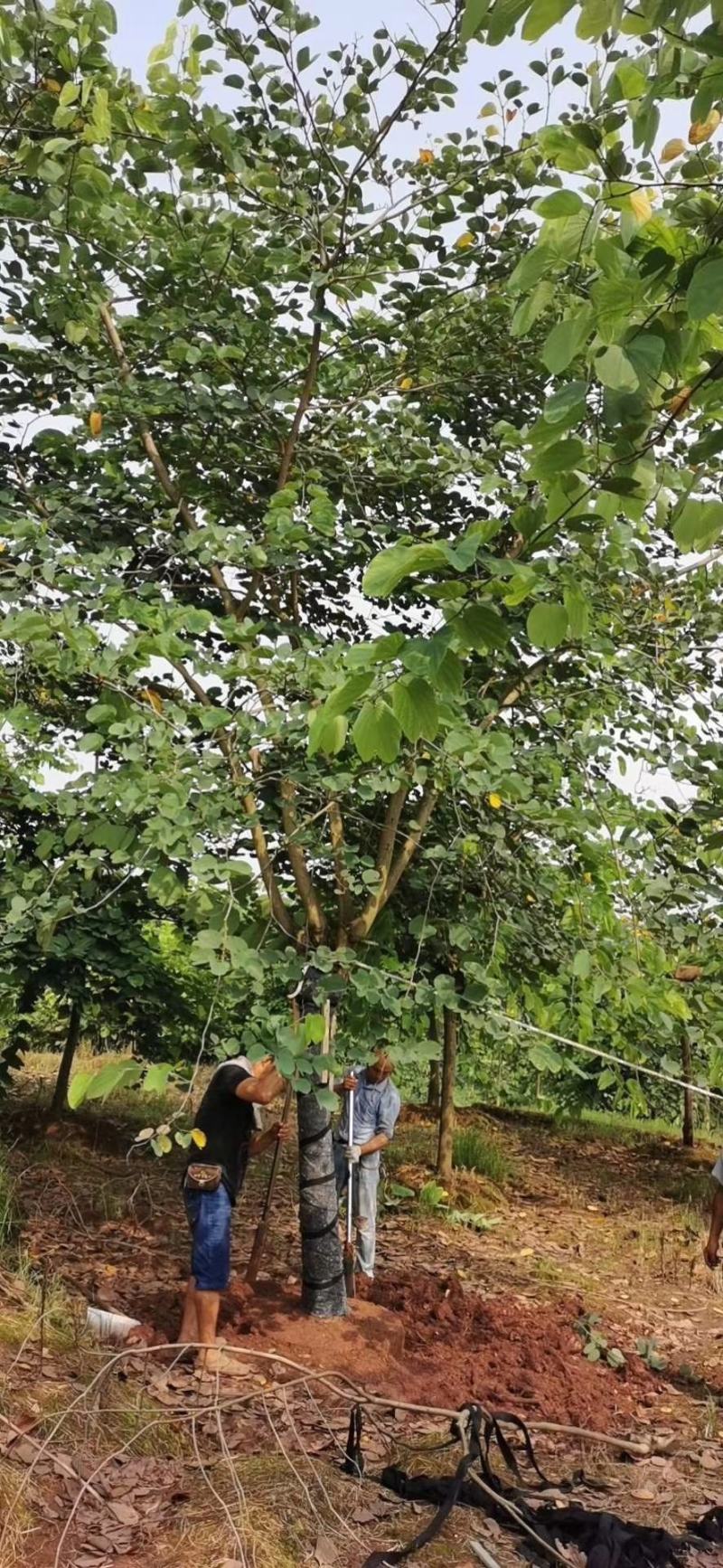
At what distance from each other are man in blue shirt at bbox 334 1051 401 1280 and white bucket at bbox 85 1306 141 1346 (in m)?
1.77

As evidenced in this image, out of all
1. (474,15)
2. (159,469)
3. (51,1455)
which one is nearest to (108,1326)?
(51,1455)

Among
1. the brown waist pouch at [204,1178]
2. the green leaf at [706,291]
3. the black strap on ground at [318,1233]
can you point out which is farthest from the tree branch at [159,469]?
the green leaf at [706,291]

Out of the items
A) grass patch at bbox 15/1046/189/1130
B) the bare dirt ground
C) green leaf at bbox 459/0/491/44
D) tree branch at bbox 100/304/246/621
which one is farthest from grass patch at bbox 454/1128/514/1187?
green leaf at bbox 459/0/491/44

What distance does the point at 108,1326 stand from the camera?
4.62 meters

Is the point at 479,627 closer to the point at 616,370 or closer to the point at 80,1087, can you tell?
the point at 616,370

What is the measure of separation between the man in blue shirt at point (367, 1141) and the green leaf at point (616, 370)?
207 inches

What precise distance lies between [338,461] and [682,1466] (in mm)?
4352

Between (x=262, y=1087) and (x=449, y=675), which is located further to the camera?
(x=262, y=1087)

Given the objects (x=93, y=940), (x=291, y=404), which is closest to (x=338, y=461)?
(x=291, y=404)

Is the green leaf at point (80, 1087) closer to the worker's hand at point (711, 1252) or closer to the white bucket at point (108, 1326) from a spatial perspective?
the white bucket at point (108, 1326)

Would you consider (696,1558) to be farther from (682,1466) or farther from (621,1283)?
(621,1283)

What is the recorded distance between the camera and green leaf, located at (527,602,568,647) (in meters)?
1.67

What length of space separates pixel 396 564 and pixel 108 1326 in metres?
4.28

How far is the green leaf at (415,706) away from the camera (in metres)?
1.40
